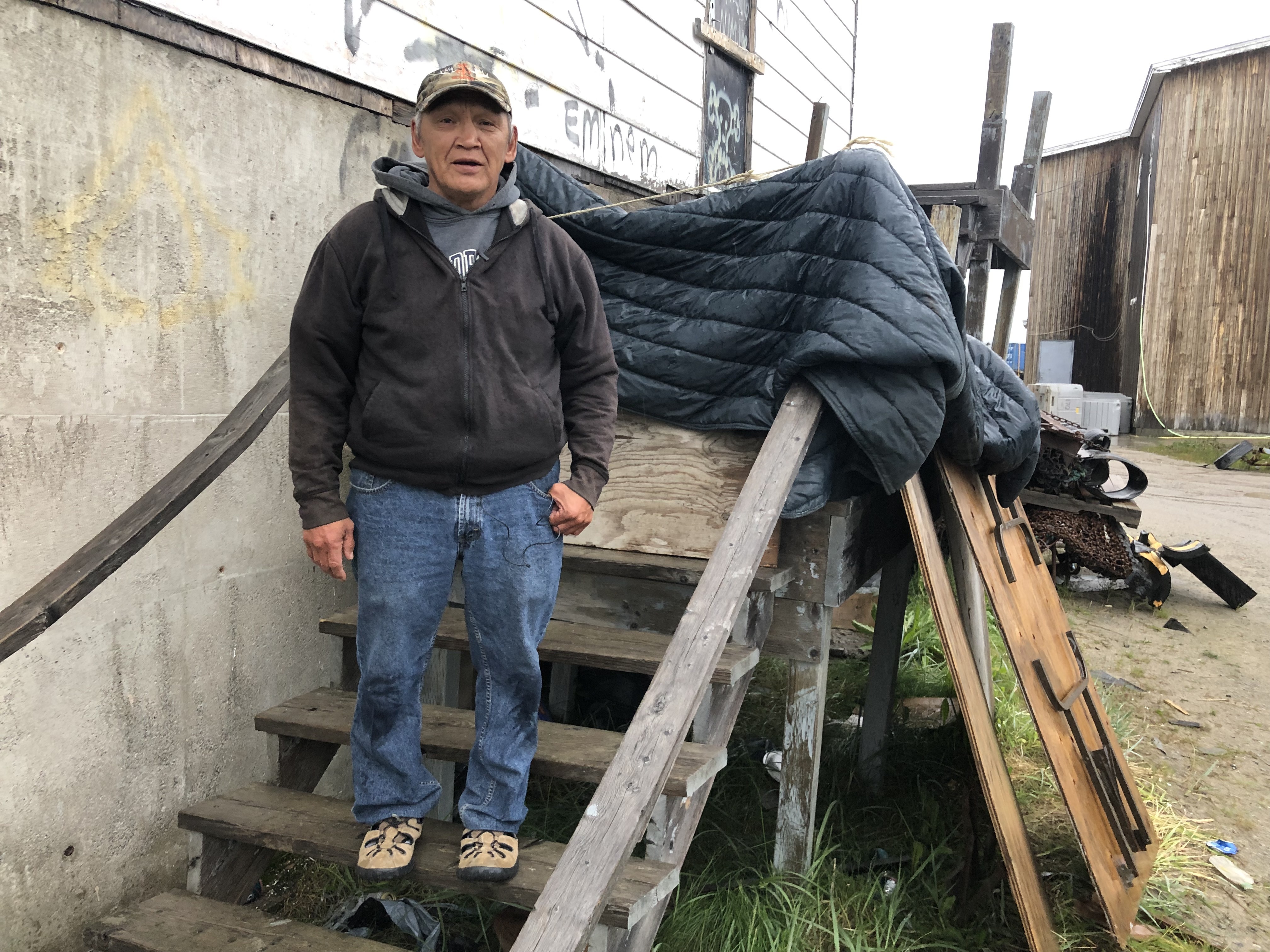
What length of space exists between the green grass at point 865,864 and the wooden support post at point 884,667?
0.10 meters

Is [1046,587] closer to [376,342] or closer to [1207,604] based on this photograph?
[376,342]

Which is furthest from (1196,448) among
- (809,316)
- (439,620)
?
(439,620)

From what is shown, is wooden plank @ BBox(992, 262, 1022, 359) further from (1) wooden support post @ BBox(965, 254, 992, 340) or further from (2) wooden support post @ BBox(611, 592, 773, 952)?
(2) wooden support post @ BBox(611, 592, 773, 952)

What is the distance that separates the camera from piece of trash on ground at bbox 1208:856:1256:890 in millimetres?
3320

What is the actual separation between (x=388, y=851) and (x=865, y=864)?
1.88 meters

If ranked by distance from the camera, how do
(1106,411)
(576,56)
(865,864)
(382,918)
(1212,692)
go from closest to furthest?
(382,918) < (865,864) < (576,56) < (1212,692) < (1106,411)

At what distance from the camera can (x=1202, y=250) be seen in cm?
1628

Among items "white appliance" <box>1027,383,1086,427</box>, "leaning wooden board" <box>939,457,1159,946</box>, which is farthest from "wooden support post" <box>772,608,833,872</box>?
"white appliance" <box>1027,383,1086,427</box>

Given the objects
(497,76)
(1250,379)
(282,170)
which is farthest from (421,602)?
(1250,379)

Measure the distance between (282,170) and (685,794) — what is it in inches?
85.0

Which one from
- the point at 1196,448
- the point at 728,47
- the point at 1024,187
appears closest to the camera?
the point at 728,47

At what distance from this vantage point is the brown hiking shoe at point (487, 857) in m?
2.11

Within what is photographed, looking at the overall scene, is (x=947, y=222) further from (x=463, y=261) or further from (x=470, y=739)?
(x=470, y=739)

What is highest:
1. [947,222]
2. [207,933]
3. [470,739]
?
[947,222]
